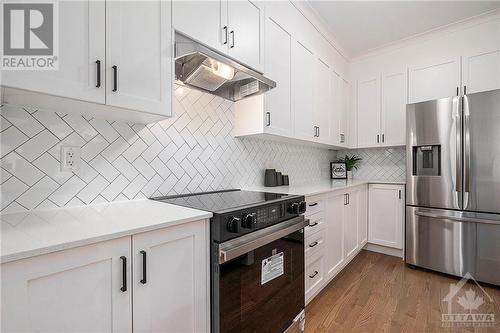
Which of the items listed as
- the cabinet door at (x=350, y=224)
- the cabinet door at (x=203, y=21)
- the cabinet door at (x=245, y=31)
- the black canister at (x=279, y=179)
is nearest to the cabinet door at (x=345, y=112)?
the cabinet door at (x=350, y=224)

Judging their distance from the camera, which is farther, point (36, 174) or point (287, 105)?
point (287, 105)

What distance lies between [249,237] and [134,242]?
570mm

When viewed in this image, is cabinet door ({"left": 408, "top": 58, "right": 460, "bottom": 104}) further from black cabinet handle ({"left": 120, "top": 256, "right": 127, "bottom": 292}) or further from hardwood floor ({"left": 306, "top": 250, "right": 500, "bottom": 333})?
black cabinet handle ({"left": 120, "top": 256, "right": 127, "bottom": 292})

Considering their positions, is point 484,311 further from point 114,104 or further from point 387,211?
point 114,104

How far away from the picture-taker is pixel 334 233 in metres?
2.29

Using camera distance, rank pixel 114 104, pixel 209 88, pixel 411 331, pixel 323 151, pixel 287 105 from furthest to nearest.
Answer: pixel 323 151 → pixel 287 105 → pixel 209 88 → pixel 411 331 → pixel 114 104

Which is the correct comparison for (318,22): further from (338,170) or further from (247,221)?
(247,221)

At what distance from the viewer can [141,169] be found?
4.91ft

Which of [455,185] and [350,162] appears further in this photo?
[350,162]

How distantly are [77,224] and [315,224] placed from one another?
1.63 meters

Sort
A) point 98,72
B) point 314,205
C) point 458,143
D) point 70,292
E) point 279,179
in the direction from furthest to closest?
point 279,179 < point 458,143 < point 314,205 < point 98,72 < point 70,292

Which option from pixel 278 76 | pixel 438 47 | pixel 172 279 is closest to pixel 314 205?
pixel 278 76

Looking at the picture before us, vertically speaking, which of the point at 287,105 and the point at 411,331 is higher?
the point at 287,105

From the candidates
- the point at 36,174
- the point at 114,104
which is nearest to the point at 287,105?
the point at 114,104
